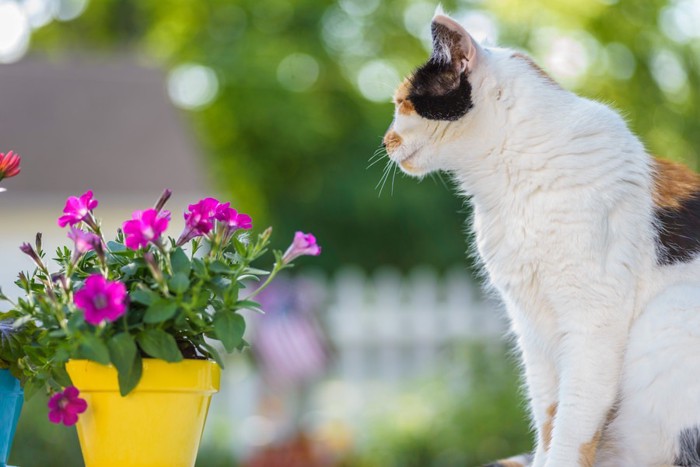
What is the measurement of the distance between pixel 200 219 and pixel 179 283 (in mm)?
132

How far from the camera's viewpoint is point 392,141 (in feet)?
6.16

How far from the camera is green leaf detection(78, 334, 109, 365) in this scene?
130 centimetres

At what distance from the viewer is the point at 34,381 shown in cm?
140

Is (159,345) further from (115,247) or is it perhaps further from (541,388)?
(541,388)

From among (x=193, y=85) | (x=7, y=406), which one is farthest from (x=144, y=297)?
(x=193, y=85)

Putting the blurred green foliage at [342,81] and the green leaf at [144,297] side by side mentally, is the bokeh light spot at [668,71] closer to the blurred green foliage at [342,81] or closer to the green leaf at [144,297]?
the blurred green foliage at [342,81]

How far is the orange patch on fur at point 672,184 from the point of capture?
1762 mm

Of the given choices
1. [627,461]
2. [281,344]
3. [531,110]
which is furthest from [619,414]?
[281,344]

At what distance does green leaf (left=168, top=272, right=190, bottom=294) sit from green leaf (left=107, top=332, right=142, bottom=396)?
98 mm

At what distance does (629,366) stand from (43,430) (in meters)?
3.88

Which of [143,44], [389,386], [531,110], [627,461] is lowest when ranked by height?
[389,386]

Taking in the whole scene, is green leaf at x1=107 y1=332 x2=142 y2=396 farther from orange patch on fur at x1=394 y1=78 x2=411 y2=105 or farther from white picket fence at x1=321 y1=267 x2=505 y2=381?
white picket fence at x1=321 y1=267 x2=505 y2=381

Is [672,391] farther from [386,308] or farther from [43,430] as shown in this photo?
[386,308]

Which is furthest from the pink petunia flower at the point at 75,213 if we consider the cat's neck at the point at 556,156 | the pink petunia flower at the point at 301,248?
the cat's neck at the point at 556,156
